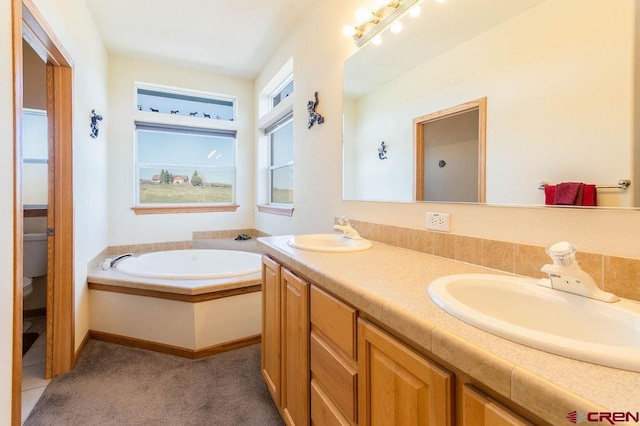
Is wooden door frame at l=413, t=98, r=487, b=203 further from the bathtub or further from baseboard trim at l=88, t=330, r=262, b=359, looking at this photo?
baseboard trim at l=88, t=330, r=262, b=359

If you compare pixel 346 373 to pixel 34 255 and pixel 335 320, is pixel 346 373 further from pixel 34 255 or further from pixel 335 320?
pixel 34 255

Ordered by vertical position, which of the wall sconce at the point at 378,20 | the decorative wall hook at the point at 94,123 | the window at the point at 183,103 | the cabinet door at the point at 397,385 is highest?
the window at the point at 183,103

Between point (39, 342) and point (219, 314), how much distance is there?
151 centimetres

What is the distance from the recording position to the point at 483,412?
1.71 ft

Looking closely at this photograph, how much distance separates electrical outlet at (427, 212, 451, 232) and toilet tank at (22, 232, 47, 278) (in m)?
3.07

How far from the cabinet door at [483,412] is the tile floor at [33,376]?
7.25 ft

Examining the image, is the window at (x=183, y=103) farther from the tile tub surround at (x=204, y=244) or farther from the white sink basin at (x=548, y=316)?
the white sink basin at (x=548, y=316)

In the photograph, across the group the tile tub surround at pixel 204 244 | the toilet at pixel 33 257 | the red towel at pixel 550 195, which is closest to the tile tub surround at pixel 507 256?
the red towel at pixel 550 195

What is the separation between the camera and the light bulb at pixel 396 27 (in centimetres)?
155

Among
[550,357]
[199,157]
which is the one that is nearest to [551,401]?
[550,357]

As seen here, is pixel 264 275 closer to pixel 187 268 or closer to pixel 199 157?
pixel 187 268

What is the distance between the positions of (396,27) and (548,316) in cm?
150

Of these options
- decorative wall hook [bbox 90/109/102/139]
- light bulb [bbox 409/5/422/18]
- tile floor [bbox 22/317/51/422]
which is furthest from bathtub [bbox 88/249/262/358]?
light bulb [bbox 409/5/422/18]

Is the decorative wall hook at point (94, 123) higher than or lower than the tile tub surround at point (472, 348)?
higher
